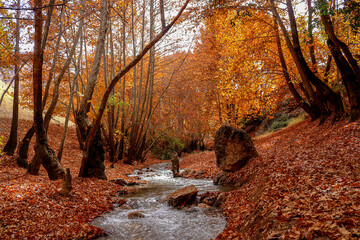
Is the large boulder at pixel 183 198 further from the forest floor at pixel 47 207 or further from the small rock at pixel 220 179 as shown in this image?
the small rock at pixel 220 179

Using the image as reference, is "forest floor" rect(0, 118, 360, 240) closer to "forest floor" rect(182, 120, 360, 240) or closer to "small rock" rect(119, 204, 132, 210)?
"forest floor" rect(182, 120, 360, 240)

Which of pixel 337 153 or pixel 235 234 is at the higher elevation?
pixel 337 153

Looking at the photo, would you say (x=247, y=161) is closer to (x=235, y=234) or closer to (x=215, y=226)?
(x=215, y=226)

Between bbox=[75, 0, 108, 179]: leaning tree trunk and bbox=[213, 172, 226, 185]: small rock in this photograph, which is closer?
bbox=[75, 0, 108, 179]: leaning tree trunk

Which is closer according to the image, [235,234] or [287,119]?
[235,234]

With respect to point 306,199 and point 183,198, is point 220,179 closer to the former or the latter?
point 183,198

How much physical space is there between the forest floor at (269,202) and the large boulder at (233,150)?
49.2 inches

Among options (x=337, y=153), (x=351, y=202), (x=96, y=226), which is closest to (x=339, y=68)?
(x=337, y=153)

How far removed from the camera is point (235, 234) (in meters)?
4.32

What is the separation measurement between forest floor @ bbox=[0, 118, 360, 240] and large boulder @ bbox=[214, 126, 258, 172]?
49.2 inches

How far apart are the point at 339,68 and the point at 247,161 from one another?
5.32 metres

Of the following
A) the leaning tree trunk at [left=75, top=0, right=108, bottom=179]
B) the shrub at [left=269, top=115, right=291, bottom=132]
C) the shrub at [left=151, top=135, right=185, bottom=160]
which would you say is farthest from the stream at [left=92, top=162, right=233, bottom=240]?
the shrub at [left=151, top=135, right=185, bottom=160]

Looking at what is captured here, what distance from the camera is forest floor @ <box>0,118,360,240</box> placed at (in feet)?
10.8

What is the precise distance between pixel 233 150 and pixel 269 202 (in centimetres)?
531
